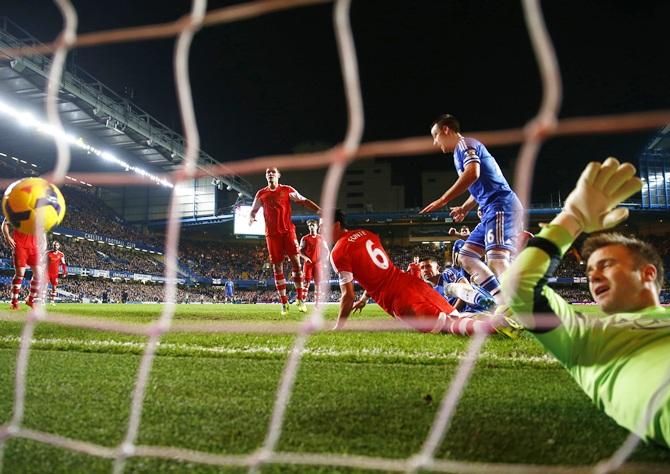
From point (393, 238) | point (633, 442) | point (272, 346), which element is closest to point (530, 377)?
point (633, 442)

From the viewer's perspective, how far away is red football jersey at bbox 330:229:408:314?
15.9 feet

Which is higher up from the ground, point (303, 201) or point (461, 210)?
point (303, 201)

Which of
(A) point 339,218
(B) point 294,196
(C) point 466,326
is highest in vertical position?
(B) point 294,196

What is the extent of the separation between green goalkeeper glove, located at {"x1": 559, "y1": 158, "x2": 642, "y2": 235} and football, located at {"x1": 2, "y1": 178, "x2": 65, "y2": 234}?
459 centimetres

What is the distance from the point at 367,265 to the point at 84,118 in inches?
1007

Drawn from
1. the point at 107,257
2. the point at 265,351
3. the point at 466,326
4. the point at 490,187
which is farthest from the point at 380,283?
the point at 107,257

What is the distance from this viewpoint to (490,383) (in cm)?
312

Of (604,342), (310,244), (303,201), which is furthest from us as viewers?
(310,244)

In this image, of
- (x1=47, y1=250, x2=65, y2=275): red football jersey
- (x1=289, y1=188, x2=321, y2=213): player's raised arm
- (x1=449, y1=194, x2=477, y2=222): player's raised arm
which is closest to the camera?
(x1=449, y1=194, x2=477, y2=222): player's raised arm

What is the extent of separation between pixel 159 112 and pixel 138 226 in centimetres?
1605

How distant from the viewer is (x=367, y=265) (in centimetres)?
487

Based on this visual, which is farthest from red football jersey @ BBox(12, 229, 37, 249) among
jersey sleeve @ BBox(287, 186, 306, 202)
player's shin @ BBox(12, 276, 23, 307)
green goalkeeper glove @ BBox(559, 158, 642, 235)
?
green goalkeeper glove @ BBox(559, 158, 642, 235)

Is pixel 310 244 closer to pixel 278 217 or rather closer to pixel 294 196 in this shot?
pixel 278 217

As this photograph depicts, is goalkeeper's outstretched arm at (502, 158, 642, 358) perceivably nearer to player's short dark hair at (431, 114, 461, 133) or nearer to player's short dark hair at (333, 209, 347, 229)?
player's short dark hair at (431, 114, 461, 133)
